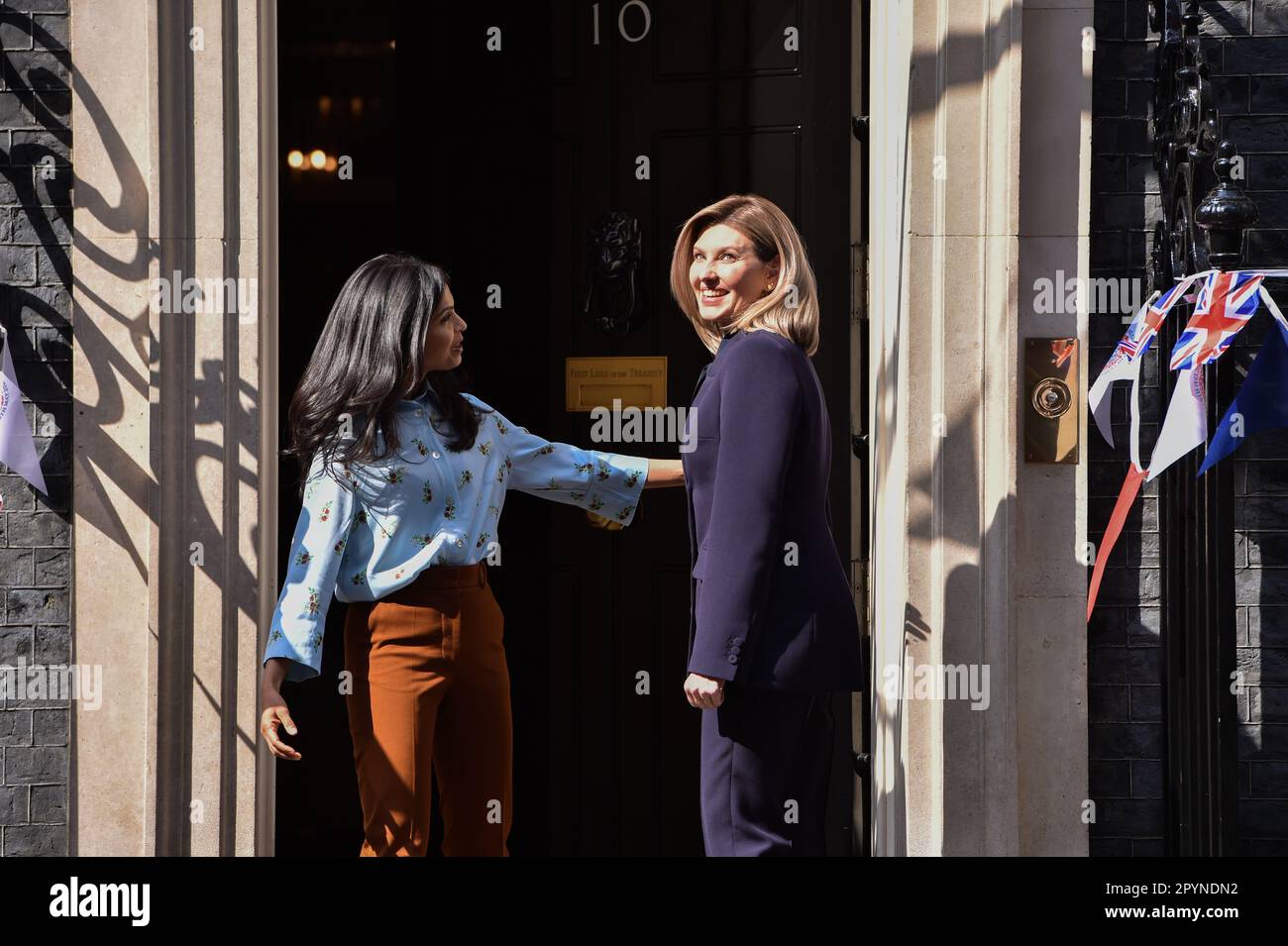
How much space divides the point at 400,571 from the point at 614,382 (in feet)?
5.81

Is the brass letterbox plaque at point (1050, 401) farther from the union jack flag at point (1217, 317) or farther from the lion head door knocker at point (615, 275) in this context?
the lion head door knocker at point (615, 275)

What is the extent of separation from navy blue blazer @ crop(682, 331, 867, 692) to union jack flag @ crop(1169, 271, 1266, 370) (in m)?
0.99

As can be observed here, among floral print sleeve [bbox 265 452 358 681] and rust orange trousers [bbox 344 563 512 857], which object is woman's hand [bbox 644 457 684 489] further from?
floral print sleeve [bbox 265 452 358 681]

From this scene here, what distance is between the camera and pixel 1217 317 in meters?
3.44

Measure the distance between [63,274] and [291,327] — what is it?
1102 mm

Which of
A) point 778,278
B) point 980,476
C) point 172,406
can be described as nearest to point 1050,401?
point 980,476

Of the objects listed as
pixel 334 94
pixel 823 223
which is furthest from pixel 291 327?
pixel 823 223

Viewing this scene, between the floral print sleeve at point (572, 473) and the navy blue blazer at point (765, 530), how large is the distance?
0.42 meters

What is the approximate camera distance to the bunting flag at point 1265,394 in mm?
3381

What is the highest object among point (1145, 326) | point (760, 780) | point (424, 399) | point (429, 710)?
point (1145, 326)

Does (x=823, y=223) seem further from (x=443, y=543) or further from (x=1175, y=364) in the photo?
(x=443, y=543)

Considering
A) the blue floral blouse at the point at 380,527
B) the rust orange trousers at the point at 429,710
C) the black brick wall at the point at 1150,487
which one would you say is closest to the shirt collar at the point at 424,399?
the blue floral blouse at the point at 380,527

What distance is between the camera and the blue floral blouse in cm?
333

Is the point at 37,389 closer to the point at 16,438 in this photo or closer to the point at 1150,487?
the point at 16,438
